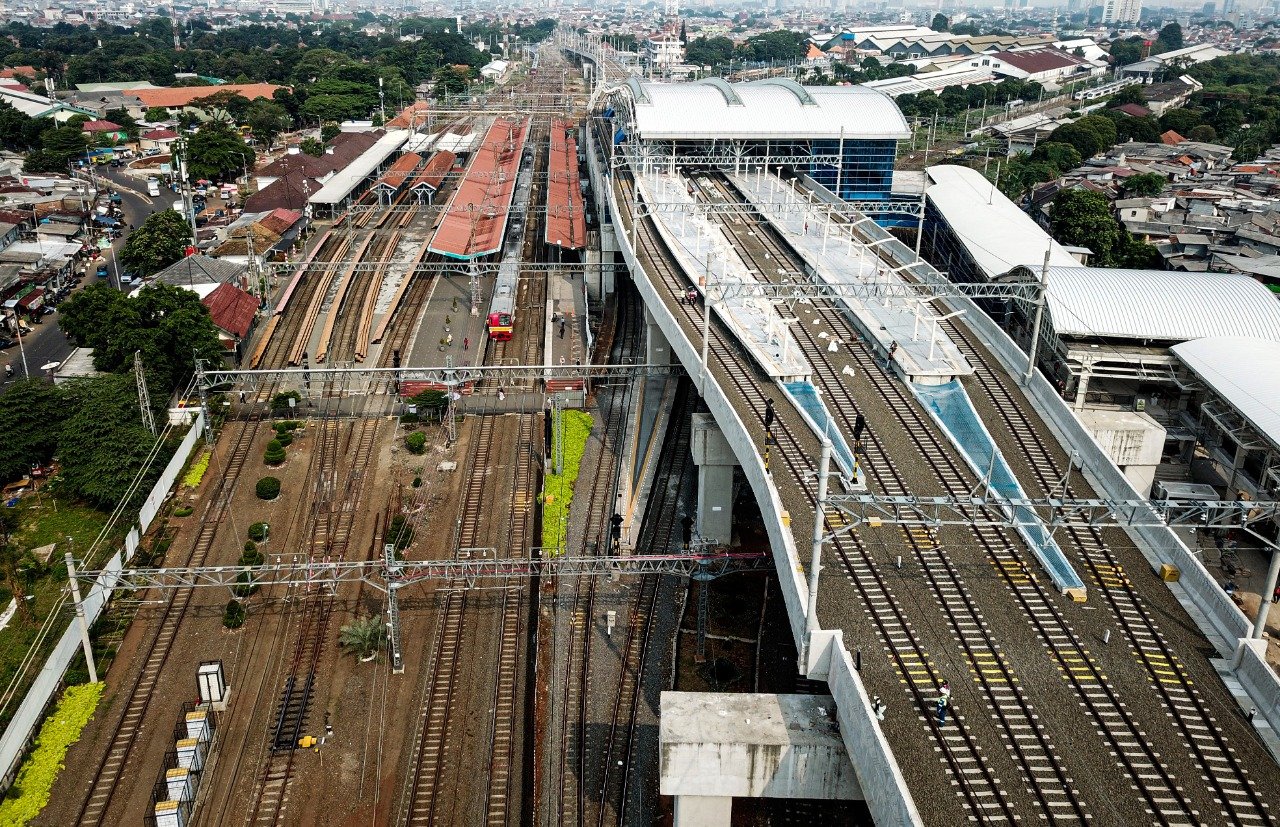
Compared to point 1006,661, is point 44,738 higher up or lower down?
lower down

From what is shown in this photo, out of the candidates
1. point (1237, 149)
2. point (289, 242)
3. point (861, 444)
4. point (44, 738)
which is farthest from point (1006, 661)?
point (1237, 149)

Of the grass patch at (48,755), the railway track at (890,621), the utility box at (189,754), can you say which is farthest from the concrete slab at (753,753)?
the grass patch at (48,755)

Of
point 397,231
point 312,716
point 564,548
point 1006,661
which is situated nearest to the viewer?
point 1006,661

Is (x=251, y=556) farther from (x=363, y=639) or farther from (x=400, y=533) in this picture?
(x=363, y=639)

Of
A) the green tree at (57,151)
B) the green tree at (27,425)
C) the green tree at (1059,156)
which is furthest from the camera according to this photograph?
the green tree at (1059,156)

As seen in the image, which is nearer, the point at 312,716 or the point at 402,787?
the point at 402,787

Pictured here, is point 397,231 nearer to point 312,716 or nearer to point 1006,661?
point 312,716

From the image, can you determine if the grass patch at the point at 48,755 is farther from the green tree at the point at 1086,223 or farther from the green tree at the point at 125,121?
the green tree at the point at 125,121
